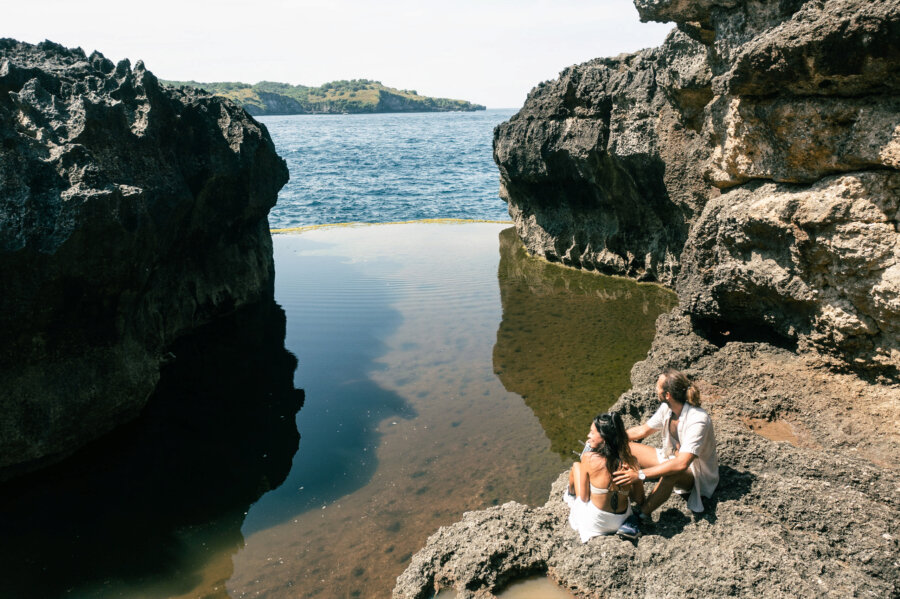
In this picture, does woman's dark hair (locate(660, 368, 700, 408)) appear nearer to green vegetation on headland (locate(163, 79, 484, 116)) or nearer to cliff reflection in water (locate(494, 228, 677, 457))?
cliff reflection in water (locate(494, 228, 677, 457))

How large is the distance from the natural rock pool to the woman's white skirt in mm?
2242

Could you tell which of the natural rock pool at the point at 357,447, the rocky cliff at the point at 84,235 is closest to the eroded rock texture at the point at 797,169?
the natural rock pool at the point at 357,447

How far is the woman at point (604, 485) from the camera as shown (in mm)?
5098

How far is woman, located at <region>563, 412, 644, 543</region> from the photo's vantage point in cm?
510

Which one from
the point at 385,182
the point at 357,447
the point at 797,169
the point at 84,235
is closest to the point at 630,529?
the point at 797,169

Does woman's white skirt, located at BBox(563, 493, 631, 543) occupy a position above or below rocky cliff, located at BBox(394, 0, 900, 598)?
below

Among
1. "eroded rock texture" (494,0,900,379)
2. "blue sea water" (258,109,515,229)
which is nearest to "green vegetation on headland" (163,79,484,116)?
"blue sea water" (258,109,515,229)

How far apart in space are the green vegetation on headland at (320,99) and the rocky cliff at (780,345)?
6039 inches

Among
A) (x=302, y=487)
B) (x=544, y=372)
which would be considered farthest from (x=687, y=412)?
(x=544, y=372)

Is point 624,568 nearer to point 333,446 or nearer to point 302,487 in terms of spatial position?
point 302,487

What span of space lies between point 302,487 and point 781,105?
717 centimetres

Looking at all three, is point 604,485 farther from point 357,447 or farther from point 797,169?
point 357,447

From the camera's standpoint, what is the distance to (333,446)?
9039mm

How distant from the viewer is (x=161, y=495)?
7883 millimetres
